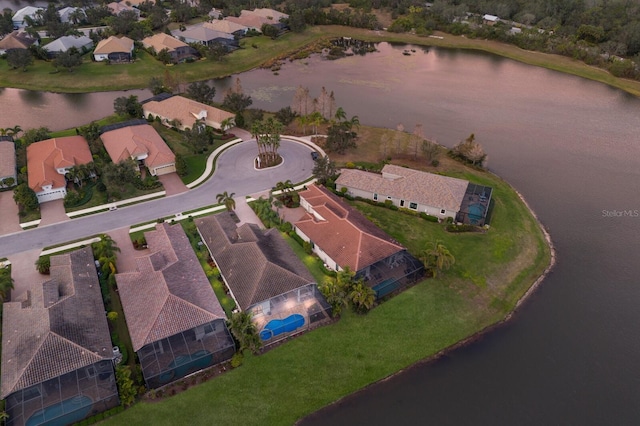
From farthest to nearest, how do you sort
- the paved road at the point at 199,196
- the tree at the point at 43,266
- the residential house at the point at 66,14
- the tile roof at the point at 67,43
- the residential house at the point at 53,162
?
the residential house at the point at 66,14
the tile roof at the point at 67,43
the residential house at the point at 53,162
the paved road at the point at 199,196
the tree at the point at 43,266

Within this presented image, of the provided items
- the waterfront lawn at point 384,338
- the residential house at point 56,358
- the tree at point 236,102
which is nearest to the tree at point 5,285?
the residential house at point 56,358

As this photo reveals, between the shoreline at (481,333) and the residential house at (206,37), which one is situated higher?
the residential house at (206,37)

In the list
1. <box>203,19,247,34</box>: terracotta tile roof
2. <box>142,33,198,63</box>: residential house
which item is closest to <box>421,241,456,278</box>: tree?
<box>142,33,198,63</box>: residential house

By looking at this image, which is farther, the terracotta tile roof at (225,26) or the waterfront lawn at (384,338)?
the terracotta tile roof at (225,26)

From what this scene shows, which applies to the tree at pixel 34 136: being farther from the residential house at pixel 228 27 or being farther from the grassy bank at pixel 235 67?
the residential house at pixel 228 27

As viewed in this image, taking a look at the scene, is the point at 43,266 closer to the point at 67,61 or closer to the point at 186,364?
the point at 186,364

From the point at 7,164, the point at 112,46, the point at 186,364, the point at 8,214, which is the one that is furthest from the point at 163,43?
the point at 186,364
